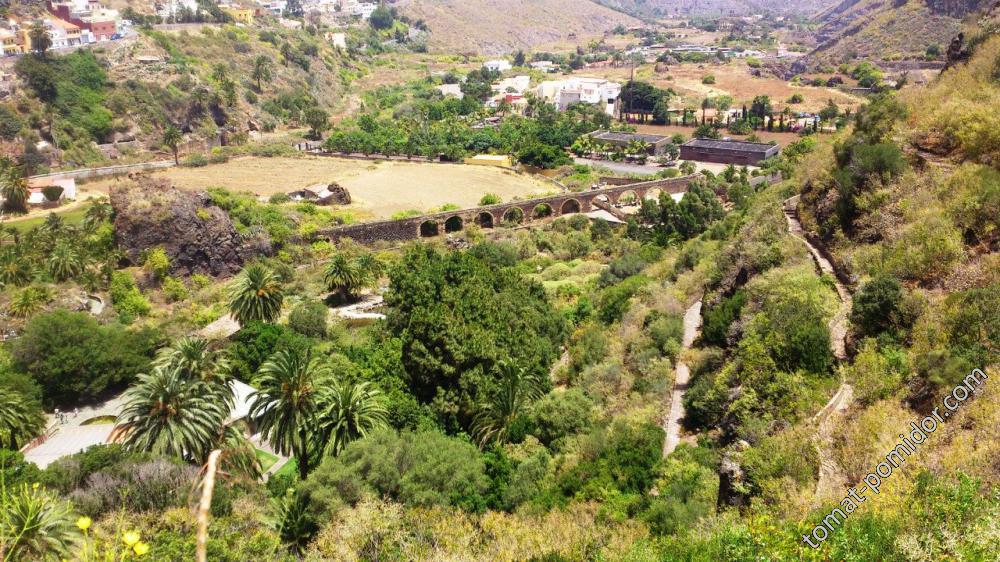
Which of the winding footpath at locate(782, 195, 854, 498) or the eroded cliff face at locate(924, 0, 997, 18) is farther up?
the eroded cliff face at locate(924, 0, 997, 18)

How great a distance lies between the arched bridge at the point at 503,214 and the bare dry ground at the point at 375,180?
422 cm

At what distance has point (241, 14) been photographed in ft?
448

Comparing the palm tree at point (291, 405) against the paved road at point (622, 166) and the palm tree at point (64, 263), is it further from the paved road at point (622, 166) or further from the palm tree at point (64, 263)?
the paved road at point (622, 166)

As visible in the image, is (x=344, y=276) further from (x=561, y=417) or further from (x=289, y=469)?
(x=561, y=417)

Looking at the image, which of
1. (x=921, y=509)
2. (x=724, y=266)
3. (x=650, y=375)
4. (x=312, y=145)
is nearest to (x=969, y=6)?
(x=312, y=145)

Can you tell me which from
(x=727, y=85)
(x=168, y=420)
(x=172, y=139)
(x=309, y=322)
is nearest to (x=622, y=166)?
(x=172, y=139)

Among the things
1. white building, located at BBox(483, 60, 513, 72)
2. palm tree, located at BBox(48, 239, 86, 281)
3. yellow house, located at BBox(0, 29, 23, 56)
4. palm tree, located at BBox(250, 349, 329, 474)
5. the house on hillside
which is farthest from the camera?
white building, located at BBox(483, 60, 513, 72)

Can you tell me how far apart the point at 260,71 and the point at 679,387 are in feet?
338

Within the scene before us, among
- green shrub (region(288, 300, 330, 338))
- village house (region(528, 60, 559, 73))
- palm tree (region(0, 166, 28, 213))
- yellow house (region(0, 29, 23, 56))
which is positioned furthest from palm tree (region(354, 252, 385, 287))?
village house (region(528, 60, 559, 73))

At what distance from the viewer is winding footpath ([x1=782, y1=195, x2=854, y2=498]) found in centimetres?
1398

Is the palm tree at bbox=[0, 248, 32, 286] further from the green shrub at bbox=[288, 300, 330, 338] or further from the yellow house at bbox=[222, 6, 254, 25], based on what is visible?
the yellow house at bbox=[222, 6, 254, 25]

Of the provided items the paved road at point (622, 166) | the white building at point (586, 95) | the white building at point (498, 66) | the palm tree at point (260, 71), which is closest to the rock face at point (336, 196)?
the paved road at point (622, 166)

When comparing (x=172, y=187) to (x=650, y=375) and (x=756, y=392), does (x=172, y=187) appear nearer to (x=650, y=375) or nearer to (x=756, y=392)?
(x=650, y=375)

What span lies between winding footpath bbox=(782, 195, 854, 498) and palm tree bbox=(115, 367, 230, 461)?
18653 millimetres
